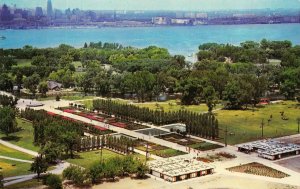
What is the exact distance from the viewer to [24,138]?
1930 inches

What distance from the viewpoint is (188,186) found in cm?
3662

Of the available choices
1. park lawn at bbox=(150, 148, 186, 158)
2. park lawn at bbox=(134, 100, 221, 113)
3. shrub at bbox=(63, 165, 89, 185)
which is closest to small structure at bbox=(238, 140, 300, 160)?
park lawn at bbox=(150, 148, 186, 158)

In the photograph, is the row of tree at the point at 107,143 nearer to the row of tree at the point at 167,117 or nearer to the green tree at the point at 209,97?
the row of tree at the point at 167,117

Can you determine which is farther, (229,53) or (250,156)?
(229,53)

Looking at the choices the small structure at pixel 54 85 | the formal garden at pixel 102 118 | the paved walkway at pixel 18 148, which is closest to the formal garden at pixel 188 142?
the formal garden at pixel 102 118

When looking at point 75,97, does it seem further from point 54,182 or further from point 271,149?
point 54,182

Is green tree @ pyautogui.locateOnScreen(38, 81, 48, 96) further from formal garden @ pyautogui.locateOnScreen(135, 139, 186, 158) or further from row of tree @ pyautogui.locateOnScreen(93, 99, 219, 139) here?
formal garden @ pyautogui.locateOnScreen(135, 139, 186, 158)

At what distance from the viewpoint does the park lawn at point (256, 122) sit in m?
51.0

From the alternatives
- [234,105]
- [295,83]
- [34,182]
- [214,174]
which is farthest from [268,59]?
[34,182]

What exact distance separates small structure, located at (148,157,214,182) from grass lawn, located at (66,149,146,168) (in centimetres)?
344

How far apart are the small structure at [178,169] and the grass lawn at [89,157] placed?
11.3 ft

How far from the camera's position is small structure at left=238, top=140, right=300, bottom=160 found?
4368 cm

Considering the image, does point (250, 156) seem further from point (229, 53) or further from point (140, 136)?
point (229, 53)

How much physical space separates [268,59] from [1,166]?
246ft
